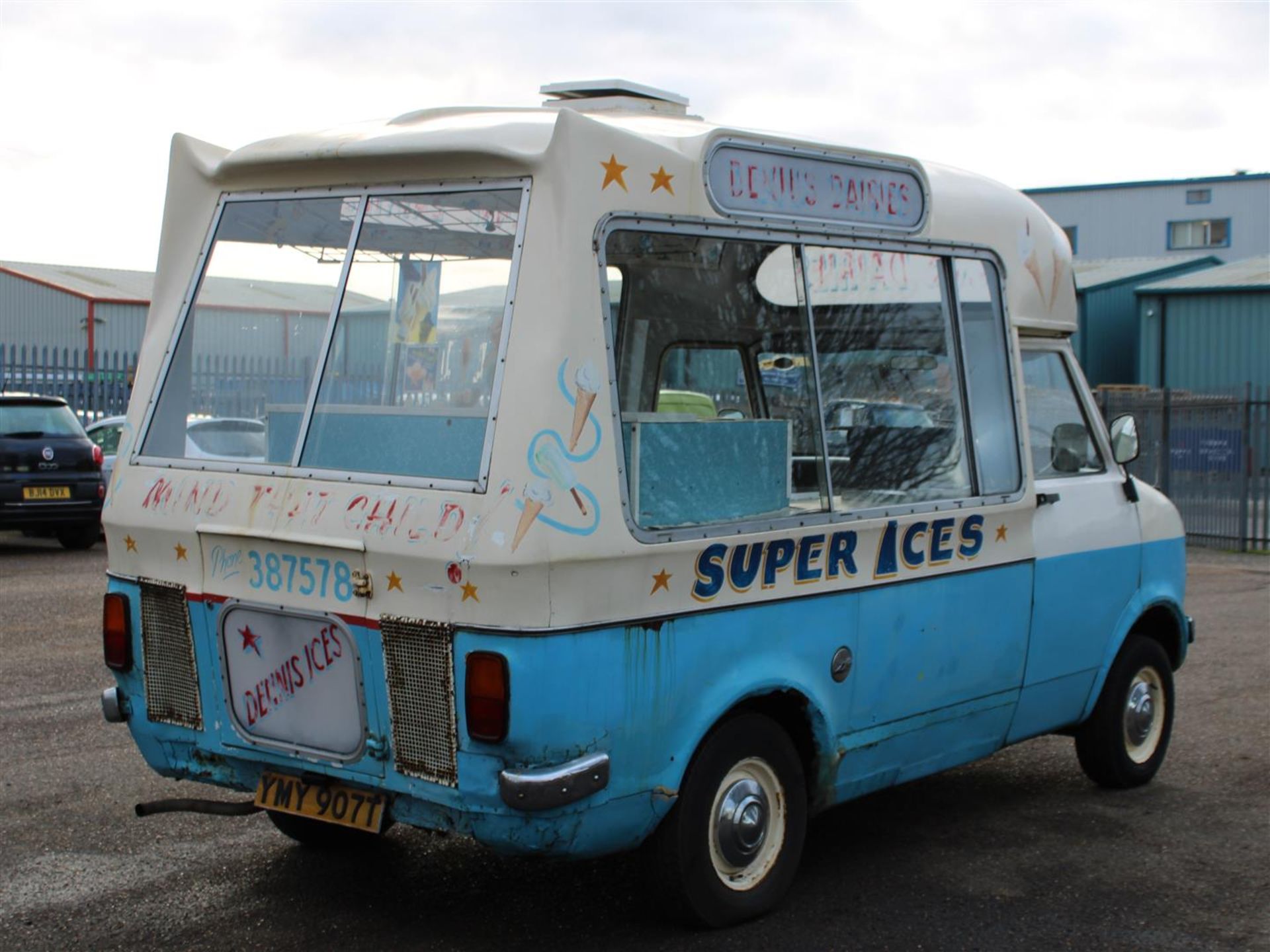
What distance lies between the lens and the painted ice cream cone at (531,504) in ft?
13.6

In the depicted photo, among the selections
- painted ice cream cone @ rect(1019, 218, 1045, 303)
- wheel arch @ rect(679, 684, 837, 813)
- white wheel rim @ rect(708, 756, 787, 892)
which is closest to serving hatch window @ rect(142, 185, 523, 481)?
wheel arch @ rect(679, 684, 837, 813)

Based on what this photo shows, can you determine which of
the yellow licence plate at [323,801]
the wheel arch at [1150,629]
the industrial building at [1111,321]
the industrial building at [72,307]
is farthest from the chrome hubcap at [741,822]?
the industrial building at [1111,321]

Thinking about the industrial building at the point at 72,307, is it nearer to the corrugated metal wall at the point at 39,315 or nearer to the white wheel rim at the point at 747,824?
the corrugated metal wall at the point at 39,315

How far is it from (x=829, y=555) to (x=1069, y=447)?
1879mm

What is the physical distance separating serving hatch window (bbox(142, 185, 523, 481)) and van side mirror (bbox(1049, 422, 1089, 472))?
2.85 m

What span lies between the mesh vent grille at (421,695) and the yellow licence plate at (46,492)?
12.3 metres

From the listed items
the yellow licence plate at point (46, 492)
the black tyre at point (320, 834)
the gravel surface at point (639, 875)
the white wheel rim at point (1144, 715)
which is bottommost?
the gravel surface at point (639, 875)

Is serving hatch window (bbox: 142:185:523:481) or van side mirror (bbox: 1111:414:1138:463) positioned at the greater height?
serving hatch window (bbox: 142:185:523:481)

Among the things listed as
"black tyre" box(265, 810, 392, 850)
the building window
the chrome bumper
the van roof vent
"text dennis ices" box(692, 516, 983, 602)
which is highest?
the building window

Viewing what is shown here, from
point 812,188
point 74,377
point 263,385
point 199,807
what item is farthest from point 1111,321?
point 199,807

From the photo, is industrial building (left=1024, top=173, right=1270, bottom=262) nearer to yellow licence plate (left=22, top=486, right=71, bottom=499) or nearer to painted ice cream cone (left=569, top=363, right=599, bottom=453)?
yellow licence plate (left=22, top=486, right=71, bottom=499)

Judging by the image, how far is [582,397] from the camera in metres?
4.32

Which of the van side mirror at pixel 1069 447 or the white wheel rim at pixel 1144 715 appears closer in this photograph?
the van side mirror at pixel 1069 447

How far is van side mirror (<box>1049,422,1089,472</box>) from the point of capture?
20.9ft
